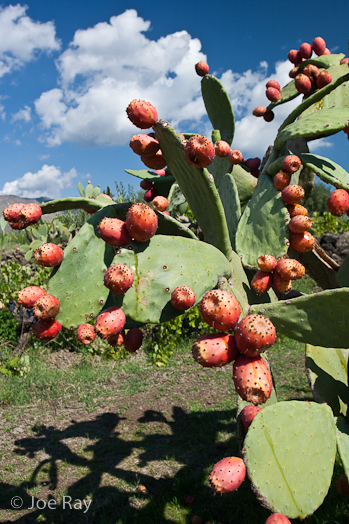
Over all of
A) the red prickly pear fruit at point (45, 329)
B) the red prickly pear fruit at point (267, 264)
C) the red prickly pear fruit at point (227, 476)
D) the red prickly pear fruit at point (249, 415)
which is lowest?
the red prickly pear fruit at point (227, 476)

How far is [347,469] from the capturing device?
134 centimetres

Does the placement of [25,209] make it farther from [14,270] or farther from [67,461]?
[14,270]

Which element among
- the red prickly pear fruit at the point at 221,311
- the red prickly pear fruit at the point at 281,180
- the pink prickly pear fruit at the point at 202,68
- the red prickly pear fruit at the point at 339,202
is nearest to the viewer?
the red prickly pear fruit at the point at 221,311

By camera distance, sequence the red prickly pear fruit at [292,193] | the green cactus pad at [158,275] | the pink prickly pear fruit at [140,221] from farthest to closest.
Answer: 1. the red prickly pear fruit at [292,193]
2. the green cactus pad at [158,275]
3. the pink prickly pear fruit at [140,221]

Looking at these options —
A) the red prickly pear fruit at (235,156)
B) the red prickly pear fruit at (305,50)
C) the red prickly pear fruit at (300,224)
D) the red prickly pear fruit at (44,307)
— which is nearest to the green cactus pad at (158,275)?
the red prickly pear fruit at (44,307)

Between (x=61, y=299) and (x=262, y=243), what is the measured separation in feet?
3.37

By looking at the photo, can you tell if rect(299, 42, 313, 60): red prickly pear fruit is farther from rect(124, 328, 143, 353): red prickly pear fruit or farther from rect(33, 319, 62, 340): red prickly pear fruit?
rect(33, 319, 62, 340): red prickly pear fruit

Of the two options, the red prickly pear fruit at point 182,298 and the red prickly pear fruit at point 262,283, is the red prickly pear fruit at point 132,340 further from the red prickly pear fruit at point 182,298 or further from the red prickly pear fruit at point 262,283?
the red prickly pear fruit at point 262,283

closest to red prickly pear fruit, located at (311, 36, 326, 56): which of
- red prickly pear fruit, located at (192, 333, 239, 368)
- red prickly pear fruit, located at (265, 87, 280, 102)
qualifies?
red prickly pear fruit, located at (265, 87, 280, 102)

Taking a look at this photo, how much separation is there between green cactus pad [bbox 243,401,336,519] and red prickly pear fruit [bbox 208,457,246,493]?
0.35 ft

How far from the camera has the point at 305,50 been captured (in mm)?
2436

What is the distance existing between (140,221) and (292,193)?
905mm

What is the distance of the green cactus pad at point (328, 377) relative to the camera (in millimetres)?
1751

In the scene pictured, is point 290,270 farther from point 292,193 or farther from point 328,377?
point 328,377
